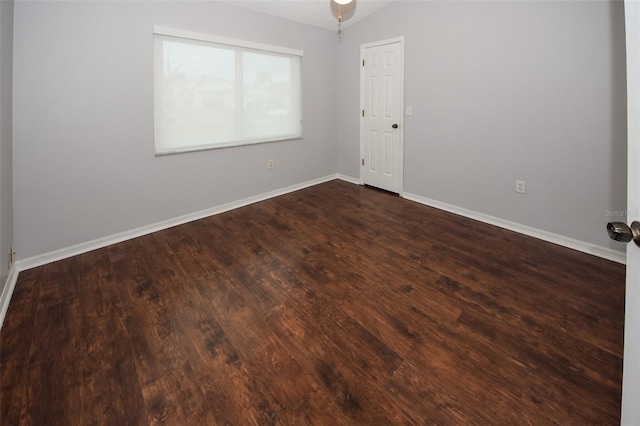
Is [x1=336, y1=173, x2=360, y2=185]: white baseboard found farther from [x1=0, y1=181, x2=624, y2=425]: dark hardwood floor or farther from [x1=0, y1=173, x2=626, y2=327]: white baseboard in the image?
[x1=0, y1=181, x2=624, y2=425]: dark hardwood floor

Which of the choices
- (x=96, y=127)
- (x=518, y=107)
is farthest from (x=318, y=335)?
(x=518, y=107)

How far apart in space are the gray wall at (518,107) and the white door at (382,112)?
0.47ft

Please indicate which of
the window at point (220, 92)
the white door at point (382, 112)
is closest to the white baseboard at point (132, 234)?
the window at point (220, 92)

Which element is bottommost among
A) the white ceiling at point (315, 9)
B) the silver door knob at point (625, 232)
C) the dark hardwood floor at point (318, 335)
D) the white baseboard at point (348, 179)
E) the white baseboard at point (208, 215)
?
the dark hardwood floor at point (318, 335)

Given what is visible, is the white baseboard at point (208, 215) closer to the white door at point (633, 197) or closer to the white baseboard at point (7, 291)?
the white baseboard at point (7, 291)

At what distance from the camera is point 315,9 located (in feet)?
13.0

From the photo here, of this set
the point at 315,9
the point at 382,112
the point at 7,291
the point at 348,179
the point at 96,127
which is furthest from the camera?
the point at 348,179

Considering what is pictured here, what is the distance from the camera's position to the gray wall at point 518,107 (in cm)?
256

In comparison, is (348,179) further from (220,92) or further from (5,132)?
(5,132)

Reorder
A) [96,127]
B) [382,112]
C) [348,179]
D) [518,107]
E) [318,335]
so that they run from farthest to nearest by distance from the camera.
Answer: [348,179] < [382,112] < [518,107] < [96,127] < [318,335]

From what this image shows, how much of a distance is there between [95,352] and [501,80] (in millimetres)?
3963

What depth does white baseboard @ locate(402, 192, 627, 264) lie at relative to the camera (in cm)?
263

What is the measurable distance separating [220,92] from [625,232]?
376cm

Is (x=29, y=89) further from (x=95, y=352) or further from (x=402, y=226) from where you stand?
(x=402, y=226)
